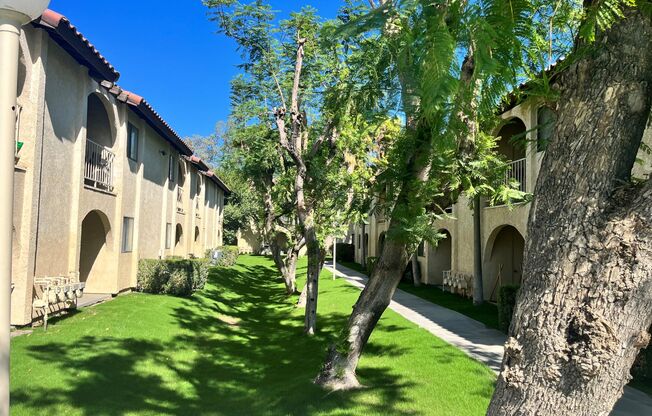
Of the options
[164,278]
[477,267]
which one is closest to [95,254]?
[164,278]

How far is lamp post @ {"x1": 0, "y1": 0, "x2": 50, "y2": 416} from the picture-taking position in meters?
2.36

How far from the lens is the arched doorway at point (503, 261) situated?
17.0 meters

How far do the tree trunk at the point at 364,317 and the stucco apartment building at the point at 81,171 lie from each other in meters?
6.38

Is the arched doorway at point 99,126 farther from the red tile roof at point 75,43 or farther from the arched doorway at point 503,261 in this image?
the arched doorway at point 503,261

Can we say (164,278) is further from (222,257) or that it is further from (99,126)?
(222,257)

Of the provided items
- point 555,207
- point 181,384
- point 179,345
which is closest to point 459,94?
point 555,207

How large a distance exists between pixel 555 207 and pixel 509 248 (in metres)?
16.1

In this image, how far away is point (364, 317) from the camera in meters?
7.29

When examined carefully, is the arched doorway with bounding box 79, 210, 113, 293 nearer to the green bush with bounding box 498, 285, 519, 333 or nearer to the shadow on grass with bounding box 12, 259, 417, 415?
the shadow on grass with bounding box 12, 259, 417, 415

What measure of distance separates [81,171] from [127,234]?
4.50 metres

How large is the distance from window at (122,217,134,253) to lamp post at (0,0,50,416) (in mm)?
14191

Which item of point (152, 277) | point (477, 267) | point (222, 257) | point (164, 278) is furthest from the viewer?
point (222, 257)

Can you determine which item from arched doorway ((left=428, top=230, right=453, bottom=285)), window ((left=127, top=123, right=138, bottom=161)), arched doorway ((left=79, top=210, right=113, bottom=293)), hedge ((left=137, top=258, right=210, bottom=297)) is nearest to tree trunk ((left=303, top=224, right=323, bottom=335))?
hedge ((left=137, top=258, right=210, bottom=297))

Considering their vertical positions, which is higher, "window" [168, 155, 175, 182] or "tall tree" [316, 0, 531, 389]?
"window" [168, 155, 175, 182]
